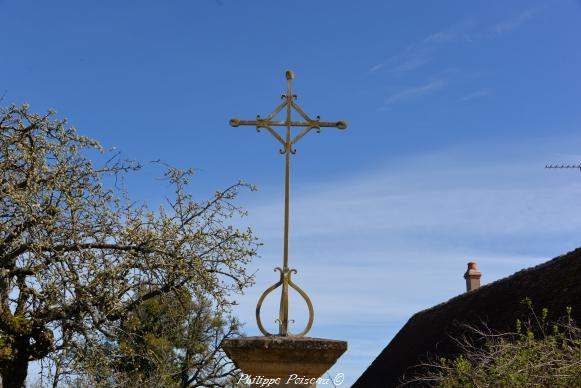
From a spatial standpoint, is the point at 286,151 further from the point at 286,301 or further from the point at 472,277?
the point at 472,277

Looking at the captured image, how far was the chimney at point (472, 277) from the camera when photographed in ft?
78.6

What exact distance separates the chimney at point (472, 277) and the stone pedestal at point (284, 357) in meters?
20.6

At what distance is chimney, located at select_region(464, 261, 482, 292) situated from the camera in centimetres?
2397

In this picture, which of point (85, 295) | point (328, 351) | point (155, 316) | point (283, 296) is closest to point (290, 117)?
point (283, 296)

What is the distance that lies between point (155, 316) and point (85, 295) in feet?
53.6

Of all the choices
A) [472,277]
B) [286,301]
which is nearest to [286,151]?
[286,301]

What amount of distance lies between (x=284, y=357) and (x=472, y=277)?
822 inches

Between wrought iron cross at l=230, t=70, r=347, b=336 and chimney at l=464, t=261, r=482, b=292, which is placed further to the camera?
chimney at l=464, t=261, r=482, b=292

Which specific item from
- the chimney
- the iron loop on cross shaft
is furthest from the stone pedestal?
the chimney

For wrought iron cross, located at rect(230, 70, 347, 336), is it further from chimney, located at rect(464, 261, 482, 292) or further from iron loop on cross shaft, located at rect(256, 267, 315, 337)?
chimney, located at rect(464, 261, 482, 292)

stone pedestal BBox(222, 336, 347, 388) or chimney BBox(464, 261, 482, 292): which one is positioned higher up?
chimney BBox(464, 261, 482, 292)

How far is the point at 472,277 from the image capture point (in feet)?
79.0

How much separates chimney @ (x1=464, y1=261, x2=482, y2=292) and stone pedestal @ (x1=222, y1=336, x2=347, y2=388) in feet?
67.7

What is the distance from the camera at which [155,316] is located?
2577cm
